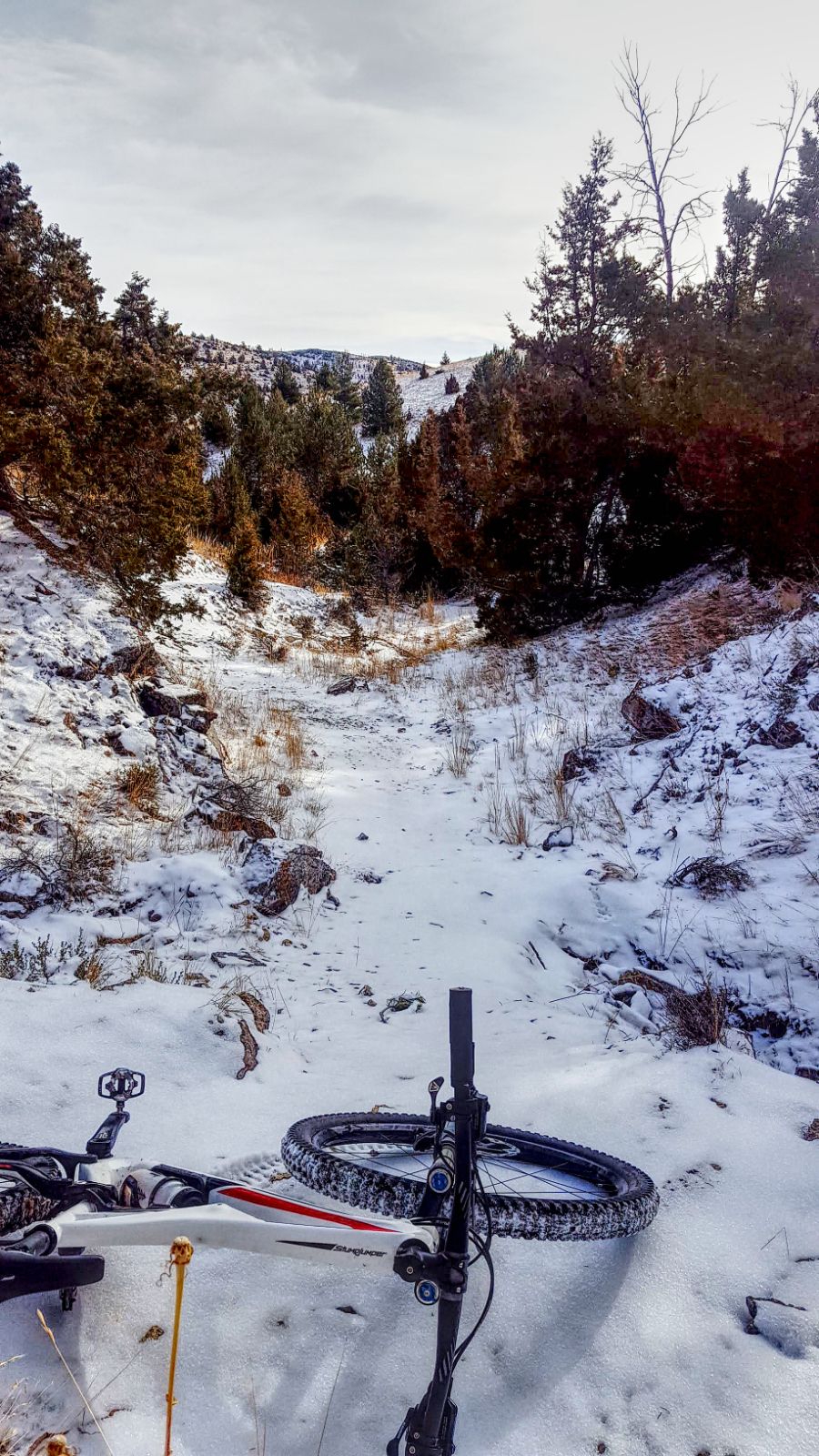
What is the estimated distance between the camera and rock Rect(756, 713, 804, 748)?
5.24 metres

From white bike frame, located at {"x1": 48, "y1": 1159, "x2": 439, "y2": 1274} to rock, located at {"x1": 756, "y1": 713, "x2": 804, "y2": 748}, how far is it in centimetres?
463

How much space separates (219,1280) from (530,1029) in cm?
183

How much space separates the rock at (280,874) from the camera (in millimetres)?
4492

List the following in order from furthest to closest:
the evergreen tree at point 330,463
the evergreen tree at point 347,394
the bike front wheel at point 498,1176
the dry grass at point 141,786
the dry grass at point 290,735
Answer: the evergreen tree at point 347,394 → the evergreen tree at point 330,463 → the dry grass at point 290,735 → the dry grass at point 141,786 → the bike front wheel at point 498,1176

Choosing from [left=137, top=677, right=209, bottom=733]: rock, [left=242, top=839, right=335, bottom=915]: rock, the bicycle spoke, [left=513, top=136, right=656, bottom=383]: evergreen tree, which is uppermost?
[left=513, top=136, right=656, bottom=383]: evergreen tree

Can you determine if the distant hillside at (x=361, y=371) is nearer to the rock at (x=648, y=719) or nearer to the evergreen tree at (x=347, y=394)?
the evergreen tree at (x=347, y=394)

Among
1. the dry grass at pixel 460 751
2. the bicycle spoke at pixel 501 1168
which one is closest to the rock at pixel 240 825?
the dry grass at pixel 460 751

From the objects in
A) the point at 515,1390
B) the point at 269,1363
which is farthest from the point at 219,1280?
the point at 515,1390

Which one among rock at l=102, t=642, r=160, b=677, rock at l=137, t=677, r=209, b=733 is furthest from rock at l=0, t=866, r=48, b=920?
rock at l=102, t=642, r=160, b=677

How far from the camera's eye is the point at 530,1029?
3.42m

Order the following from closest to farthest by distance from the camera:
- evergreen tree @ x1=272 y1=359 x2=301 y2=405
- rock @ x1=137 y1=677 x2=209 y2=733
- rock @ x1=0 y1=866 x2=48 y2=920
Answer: rock @ x1=0 y1=866 x2=48 y2=920, rock @ x1=137 y1=677 x2=209 y2=733, evergreen tree @ x1=272 y1=359 x2=301 y2=405

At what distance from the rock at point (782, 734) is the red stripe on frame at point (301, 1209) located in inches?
185

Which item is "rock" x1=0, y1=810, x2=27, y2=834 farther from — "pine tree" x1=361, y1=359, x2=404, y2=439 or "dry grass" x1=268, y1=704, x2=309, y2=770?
"pine tree" x1=361, y1=359, x2=404, y2=439

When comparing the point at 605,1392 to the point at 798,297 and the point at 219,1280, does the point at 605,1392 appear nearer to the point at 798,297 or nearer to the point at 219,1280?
the point at 219,1280
